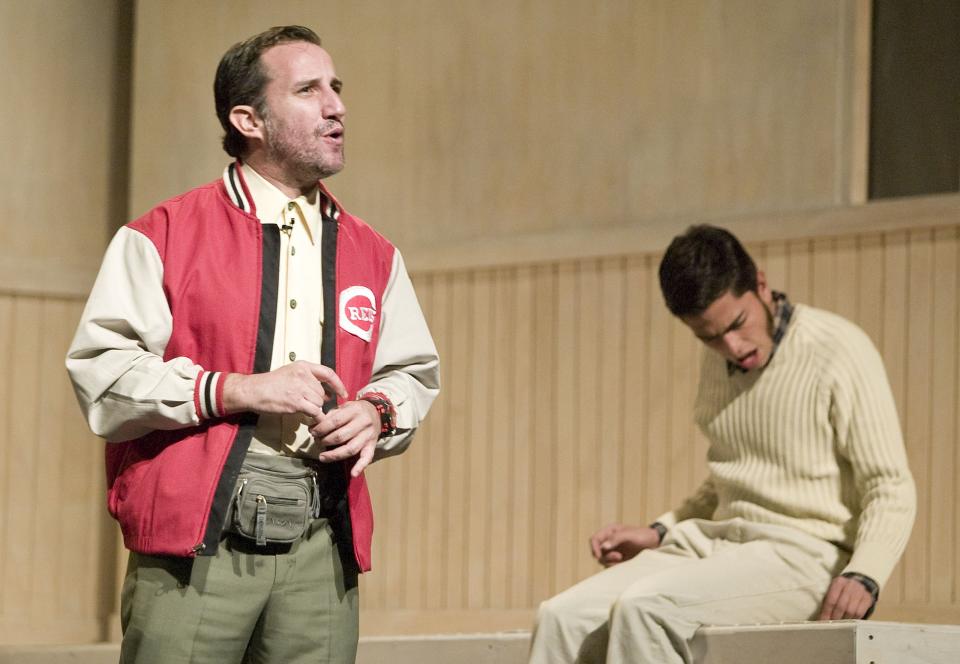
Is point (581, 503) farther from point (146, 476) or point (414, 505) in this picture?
point (146, 476)

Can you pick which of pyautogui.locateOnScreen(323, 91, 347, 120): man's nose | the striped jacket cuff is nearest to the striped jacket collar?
A: pyautogui.locateOnScreen(323, 91, 347, 120): man's nose

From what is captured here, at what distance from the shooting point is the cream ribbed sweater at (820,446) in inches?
98.0

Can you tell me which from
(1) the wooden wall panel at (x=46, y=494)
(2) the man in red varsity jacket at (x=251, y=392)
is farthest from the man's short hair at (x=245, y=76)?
(1) the wooden wall panel at (x=46, y=494)

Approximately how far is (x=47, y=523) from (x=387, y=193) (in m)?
1.78

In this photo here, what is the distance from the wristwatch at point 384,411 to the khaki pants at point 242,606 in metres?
0.15

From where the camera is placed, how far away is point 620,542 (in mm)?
2832

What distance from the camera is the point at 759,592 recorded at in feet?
8.15

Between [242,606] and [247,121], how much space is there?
0.70 meters

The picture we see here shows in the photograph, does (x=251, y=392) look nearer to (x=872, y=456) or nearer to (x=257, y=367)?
(x=257, y=367)

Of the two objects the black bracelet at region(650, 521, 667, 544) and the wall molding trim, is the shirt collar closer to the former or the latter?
the black bracelet at region(650, 521, 667, 544)

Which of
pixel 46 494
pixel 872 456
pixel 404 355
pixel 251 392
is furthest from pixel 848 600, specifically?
pixel 46 494

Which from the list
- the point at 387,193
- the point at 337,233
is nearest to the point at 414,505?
the point at 387,193

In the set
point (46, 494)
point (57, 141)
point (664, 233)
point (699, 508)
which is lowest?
point (46, 494)

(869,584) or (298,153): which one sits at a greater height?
(298,153)
